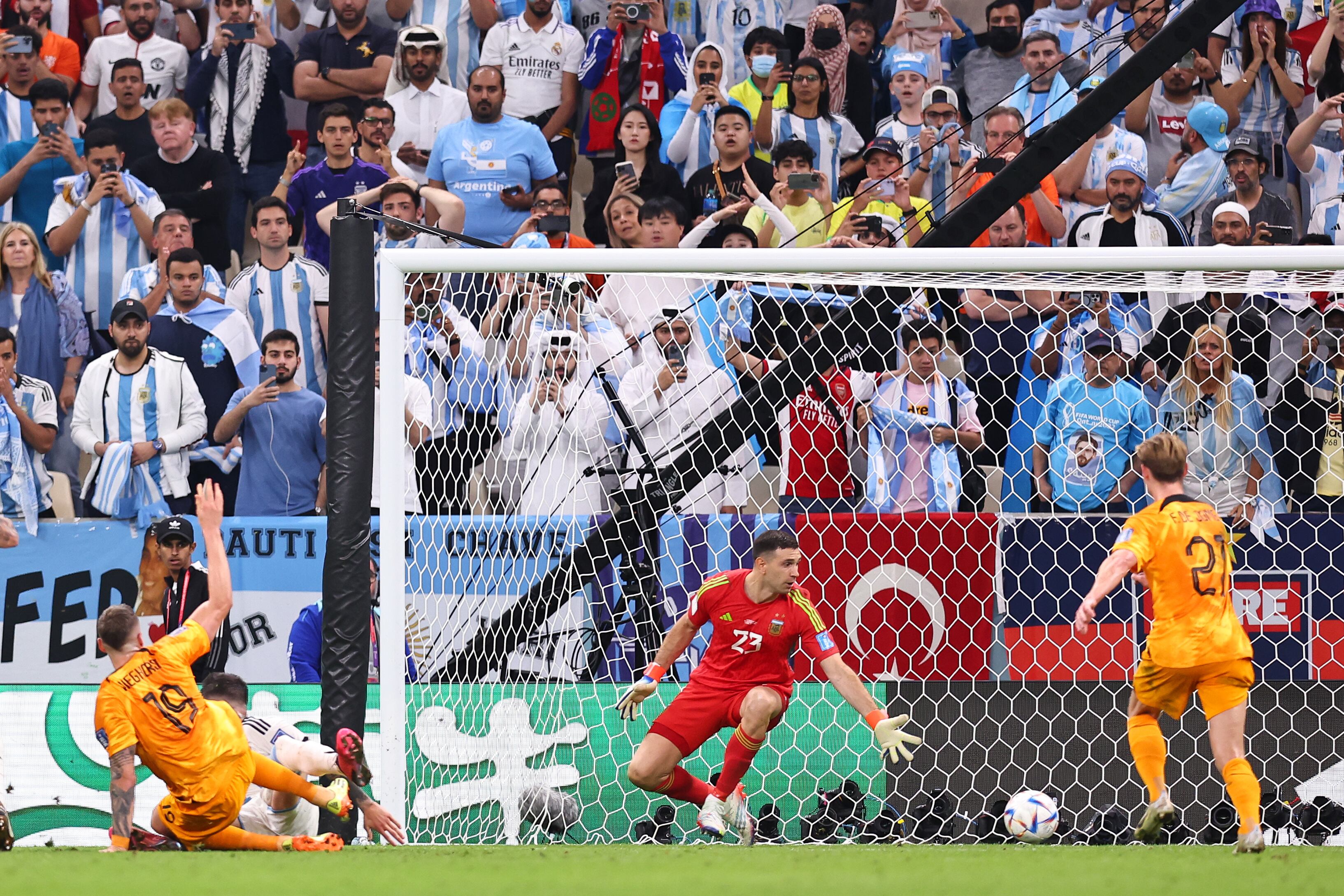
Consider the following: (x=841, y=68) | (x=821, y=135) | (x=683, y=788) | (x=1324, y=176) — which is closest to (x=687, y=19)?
(x=841, y=68)

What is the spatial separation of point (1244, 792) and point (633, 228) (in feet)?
18.2

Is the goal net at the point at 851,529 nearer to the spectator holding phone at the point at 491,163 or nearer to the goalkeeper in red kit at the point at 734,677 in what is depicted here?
the goalkeeper in red kit at the point at 734,677

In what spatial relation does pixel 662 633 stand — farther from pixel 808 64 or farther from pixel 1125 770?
pixel 808 64

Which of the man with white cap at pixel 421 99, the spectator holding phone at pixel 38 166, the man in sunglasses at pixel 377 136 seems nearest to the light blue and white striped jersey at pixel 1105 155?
the man with white cap at pixel 421 99

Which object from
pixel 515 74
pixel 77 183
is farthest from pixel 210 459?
pixel 515 74

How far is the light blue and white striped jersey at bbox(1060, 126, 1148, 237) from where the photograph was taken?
396 inches

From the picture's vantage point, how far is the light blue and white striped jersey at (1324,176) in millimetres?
10008

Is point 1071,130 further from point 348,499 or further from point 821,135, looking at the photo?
point 348,499

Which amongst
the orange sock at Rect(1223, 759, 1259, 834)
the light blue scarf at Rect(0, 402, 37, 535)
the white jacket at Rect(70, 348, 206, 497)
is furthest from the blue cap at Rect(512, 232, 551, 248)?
the orange sock at Rect(1223, 759, 1259, 834)

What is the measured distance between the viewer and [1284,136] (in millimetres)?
10375

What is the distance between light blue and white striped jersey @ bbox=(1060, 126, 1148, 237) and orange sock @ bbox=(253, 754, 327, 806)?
641 cm

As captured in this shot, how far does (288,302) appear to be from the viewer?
9719 mm

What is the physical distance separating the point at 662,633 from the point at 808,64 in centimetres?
463

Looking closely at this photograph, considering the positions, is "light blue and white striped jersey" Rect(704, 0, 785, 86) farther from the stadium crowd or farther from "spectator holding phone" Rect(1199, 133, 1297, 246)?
"spectator holding phone" Rect(1199, 133, 1297, 246)
